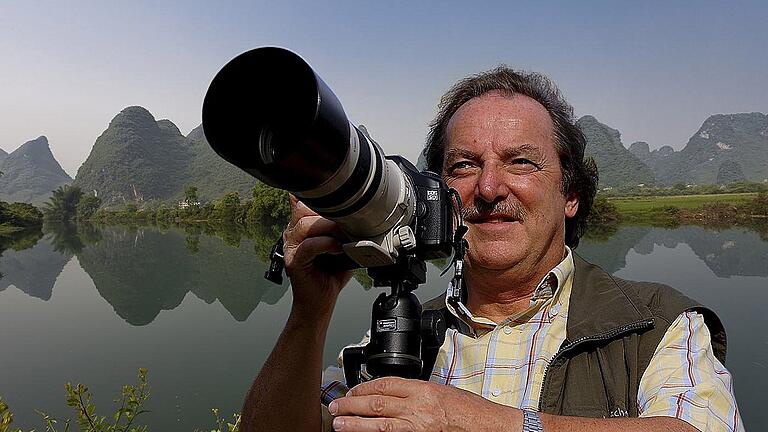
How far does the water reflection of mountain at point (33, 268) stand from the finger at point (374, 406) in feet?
65.4

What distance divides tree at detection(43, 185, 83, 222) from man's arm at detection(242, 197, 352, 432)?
3137 inches

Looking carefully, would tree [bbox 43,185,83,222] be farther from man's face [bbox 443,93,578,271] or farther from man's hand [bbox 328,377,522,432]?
man's hand [bbox 328,377,522,432]

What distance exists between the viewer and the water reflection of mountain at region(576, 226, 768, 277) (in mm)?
18266

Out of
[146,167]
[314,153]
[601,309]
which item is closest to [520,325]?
[601,309]

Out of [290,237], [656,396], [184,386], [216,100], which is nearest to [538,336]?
[656,396]

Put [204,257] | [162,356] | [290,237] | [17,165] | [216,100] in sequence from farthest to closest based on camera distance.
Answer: [17,165] → [204,257] → [162,356] → [290,237] → [216,100]

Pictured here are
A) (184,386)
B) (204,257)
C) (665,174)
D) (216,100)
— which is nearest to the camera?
(216,100)

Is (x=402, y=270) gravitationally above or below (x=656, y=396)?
above

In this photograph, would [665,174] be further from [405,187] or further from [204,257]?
[405,187]

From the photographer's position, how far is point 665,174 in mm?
149125

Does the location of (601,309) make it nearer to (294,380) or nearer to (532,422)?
(532,422)

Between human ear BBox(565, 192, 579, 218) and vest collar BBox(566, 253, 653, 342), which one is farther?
human ear BBox(565, 192, 579, 218)

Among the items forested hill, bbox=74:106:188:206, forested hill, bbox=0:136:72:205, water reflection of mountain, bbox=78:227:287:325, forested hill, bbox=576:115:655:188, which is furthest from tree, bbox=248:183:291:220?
forested hill, bbox=0:136:72:205

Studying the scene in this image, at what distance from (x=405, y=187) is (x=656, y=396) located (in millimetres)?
807
